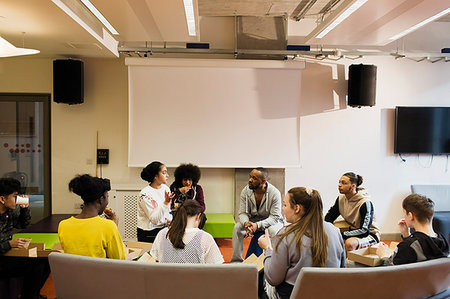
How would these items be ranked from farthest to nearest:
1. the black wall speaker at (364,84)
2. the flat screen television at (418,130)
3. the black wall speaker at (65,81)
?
the flat screen television at (418,130), the black wall speaker at (364,84), the black wall speaker at (65,81)

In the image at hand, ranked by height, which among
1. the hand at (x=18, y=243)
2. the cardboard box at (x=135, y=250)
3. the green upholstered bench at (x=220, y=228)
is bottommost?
the green upholstered bench at (x=220, y=228)

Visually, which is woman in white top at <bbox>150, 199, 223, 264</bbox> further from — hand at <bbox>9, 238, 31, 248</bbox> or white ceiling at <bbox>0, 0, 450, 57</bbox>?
white ceiling at <bbox>0, 0, 450, 57</bbox>

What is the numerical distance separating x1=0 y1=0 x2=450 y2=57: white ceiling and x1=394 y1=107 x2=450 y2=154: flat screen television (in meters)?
1.01

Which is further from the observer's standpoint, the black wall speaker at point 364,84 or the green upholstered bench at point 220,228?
the black wall speaker at point 364,84

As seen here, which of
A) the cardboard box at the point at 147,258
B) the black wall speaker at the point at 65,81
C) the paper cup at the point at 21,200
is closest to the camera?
the cardboard box at the point at 147,258

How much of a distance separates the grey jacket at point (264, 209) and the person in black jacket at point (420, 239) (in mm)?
1714

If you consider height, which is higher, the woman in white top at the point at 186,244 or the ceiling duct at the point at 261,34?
the ceiling duct at the point at 261,34

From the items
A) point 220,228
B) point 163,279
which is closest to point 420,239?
point 163,279

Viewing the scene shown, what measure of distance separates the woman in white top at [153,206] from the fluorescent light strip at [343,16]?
2411 mm

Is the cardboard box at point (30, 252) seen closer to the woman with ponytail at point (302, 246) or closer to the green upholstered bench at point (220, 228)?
the woman with ponytail at point (302, 246)

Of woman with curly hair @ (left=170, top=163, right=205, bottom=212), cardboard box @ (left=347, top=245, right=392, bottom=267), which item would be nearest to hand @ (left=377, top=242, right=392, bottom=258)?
cardboard box @ (left=347, top=245, right=392, bottom=267)

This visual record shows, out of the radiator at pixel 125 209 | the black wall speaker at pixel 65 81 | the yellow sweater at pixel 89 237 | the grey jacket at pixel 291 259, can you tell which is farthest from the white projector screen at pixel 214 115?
the grey jacket at pixel 291 259

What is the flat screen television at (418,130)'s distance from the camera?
5.75 m

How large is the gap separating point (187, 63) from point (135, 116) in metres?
1.09
